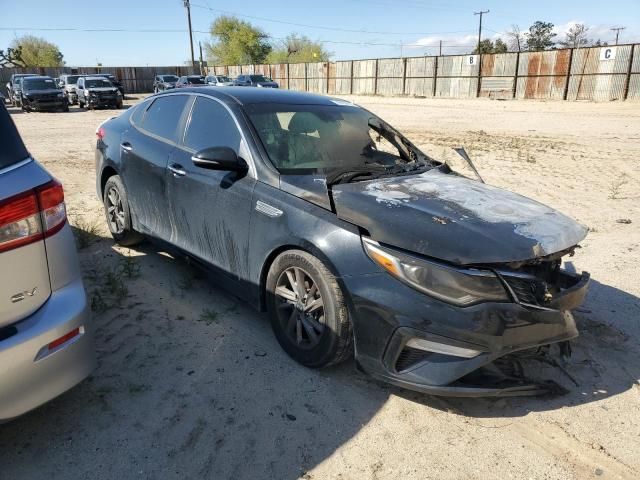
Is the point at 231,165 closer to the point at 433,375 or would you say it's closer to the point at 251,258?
the point at 251,258

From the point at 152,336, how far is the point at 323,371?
130 cm

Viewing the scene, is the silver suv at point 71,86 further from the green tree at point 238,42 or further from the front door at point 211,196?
the green tree at point 238,42

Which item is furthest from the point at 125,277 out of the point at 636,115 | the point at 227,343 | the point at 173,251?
the point at 636,115

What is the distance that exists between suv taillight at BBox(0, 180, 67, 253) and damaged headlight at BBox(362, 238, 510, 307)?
1713 millimetres

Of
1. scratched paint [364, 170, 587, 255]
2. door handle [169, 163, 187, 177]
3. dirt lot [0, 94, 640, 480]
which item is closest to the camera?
dirt lot [0, 94, 640, 480]

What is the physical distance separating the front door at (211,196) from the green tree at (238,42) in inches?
3082

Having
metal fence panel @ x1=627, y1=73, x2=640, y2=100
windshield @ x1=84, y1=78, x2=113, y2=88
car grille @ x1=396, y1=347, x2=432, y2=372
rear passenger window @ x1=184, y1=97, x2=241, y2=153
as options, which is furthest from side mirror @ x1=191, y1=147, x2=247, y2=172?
metal fence panel @ x1=627, y1=73, x2=640, y2=100

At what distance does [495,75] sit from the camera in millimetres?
31344

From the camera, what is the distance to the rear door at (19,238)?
2.09 meters

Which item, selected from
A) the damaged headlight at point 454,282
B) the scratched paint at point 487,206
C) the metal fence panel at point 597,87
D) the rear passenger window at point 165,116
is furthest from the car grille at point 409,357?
the metal fence panel at point 597,87

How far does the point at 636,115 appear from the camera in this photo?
2027 cm

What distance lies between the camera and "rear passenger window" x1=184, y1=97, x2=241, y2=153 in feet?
12.1

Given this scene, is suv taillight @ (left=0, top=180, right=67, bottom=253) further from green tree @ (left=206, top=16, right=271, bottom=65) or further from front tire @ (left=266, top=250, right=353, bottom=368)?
green tree @ (left=206, top=16, right=271, bottom=65)

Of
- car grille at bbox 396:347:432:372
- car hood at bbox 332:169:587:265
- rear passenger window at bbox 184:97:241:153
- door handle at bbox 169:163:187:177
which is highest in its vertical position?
rear passenger window at bbox 184:97:241:153
